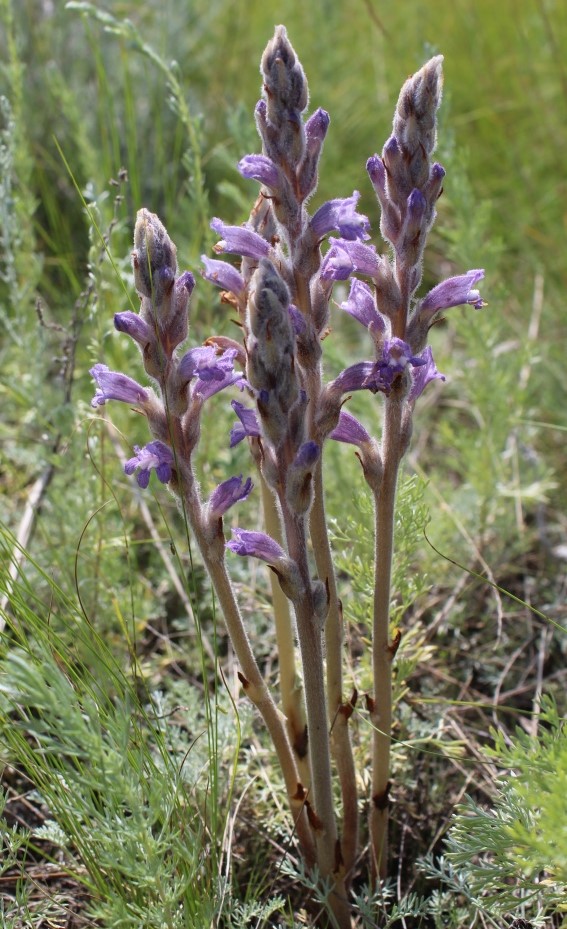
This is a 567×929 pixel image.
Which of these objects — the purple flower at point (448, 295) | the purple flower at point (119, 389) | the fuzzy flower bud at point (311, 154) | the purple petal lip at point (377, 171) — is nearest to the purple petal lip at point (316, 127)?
the fuzzy flower bud at point (311, 154)

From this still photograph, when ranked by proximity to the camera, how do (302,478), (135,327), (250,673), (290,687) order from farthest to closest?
1. (290,687)
2. (250,673)
3. (135,327)
4. (302,478)

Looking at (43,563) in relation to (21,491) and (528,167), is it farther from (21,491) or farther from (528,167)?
(528,167)

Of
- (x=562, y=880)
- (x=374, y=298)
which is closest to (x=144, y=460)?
(x=374, y=298)

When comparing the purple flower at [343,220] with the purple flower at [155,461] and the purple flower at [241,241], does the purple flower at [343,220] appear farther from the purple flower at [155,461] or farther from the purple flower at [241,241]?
the purple flower at [155,461]

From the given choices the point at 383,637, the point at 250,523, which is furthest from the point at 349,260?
Answer: the point at 250,523

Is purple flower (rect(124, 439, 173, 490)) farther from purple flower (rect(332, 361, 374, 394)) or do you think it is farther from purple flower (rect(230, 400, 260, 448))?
purple flower (rect(332, 361, 374, 394))

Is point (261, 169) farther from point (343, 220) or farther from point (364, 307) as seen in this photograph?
point (364, 307)
